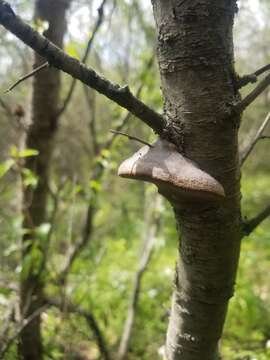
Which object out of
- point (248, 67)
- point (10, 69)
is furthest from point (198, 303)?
point (248, 67)

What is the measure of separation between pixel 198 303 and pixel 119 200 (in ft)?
18.8

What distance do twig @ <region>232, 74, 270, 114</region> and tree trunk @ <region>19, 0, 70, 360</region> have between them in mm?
1183

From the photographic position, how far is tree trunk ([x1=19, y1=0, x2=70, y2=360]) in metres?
1.74

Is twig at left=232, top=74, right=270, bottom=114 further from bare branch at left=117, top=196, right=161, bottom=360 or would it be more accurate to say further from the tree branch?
bare branch at left=117, top=196, right=161, bottom=360

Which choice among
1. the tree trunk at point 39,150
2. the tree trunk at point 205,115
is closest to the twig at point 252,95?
the tree trunk at point 205,115

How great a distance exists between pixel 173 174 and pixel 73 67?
23 centimetres

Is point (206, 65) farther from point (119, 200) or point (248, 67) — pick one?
point (119, 200)

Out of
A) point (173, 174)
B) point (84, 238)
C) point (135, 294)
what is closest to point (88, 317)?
point (84, 238)

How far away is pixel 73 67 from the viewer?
0.64 meters

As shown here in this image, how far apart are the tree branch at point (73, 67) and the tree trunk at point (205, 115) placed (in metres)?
0.05

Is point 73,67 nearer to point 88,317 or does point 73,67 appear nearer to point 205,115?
point 205,115

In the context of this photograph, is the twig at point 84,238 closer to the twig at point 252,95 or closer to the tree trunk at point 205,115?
the tree trunk at point 205,115

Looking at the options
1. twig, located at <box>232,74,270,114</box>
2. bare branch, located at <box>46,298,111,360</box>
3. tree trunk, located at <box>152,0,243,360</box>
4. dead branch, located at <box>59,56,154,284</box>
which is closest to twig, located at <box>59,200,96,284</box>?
dead branch, located at <box>59,56,154,284</box>

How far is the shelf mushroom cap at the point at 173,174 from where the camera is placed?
2.10 feet
